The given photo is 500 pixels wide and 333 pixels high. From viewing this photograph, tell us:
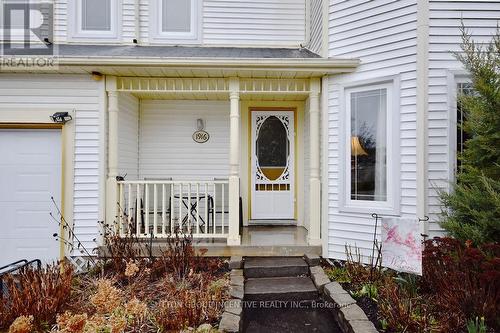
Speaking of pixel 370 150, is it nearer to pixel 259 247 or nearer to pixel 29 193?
pixel 259 247

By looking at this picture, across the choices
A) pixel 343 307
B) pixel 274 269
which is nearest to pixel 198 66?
pixel 274 269

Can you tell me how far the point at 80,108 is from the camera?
195 inches

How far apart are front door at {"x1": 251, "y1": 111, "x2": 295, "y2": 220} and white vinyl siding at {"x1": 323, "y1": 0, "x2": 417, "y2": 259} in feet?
5.36

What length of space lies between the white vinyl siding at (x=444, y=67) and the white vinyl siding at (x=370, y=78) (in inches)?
9.0

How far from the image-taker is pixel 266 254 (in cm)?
474

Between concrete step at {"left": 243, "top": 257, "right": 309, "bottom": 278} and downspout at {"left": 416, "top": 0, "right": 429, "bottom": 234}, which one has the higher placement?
downspout at {"left": 416, "top": 0, "right": 429, "bottom": 234}

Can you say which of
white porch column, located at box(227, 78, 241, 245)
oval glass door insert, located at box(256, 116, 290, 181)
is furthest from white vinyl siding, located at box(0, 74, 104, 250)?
oval glass door insert, located at box(256, 116, 290, 181)

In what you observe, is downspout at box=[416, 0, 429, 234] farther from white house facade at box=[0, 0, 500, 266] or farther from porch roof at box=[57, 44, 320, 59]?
porch roof at box=[57, 44, 320, 59]

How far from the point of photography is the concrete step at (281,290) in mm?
3840

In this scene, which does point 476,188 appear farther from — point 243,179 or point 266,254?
point 243,179

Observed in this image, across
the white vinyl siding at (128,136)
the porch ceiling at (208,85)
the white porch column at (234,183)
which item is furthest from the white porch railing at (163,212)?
the porch ceiling at (208,85)

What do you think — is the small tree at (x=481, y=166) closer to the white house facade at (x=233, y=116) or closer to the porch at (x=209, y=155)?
the white house facade at (x=233, y=116)

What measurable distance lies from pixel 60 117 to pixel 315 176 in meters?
3.92

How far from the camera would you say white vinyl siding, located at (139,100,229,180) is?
6316mm
